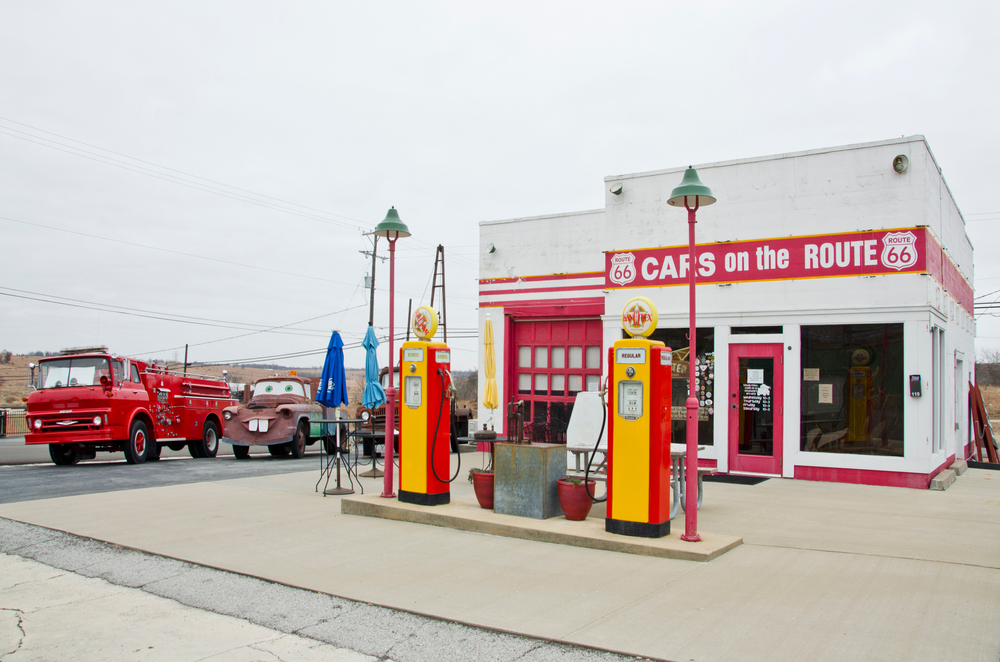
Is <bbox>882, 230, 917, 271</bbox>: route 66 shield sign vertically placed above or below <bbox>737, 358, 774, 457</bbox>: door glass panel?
above

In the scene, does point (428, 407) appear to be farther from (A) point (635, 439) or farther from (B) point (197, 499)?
(B) point (197, 499)

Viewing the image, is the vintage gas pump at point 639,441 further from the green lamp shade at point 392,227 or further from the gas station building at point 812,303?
the gas station building at point 812,303

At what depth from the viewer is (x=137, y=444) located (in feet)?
50.9

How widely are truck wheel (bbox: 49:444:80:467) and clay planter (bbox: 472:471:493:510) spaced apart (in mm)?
11481

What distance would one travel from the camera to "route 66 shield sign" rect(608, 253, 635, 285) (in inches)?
503

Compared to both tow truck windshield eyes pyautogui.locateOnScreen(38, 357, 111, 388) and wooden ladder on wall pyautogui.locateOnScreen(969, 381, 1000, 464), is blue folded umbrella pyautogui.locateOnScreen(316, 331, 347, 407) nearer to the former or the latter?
tow truck windshield eyes pyautogui.locateOnScreen(38, 357, 111, 388)

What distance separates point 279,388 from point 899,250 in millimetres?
14133

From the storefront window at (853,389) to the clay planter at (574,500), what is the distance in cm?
516

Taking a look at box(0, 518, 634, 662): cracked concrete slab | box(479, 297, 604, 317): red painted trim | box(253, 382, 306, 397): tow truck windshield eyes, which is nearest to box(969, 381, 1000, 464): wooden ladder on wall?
box(479, 297, 604, 317): red painted trim

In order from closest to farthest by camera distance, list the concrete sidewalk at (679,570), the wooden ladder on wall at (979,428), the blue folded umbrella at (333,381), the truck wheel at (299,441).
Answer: the concrete sidewalk at (679,570), the blue folded umbrella at (333,381), the wooden ladder on wall at (979,428), the truck wheel at (299,441)

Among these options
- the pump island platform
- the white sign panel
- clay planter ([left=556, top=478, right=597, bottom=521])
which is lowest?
the pump island platform

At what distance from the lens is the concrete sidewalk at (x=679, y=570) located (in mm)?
4371

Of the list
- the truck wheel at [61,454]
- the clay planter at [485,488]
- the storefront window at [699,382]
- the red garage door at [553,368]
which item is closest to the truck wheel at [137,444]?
the truck wheel at [61,454]

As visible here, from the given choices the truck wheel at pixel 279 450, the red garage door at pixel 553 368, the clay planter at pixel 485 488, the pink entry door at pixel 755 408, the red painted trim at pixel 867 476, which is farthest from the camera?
the truck wheel at pixel 279 450
